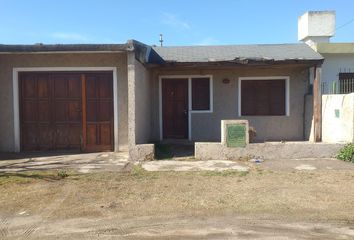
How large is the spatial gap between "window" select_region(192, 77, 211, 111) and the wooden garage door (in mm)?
3473

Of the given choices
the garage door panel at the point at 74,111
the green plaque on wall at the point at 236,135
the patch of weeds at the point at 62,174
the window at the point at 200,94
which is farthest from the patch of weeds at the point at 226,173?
the window at the point at 200,94

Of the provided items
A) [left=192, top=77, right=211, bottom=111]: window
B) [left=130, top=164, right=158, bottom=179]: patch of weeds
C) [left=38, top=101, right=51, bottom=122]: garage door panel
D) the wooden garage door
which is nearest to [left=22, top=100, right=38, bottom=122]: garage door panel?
the wooden garage door

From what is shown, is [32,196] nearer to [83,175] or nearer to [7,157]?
[83,175]

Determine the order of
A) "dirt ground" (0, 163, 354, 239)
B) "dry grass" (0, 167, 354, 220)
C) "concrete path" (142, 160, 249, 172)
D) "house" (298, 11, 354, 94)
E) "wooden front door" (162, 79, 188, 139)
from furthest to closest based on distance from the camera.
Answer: "house" (298, 11, 354, 94), "wooden front door" (162, 79, 188, 139), "concrete path" (142, 160, 249, 172), "dry grass" (0, 167, 354, 220), "dirt ground" (0, 163, 354, 239)

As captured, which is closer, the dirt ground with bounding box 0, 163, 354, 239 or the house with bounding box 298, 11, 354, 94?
the dirt ground with bounding box 0, 163, 354, 239

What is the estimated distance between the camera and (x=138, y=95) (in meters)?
9.93

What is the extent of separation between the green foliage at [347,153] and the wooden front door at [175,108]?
5.27 m

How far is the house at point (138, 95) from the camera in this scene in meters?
10.1

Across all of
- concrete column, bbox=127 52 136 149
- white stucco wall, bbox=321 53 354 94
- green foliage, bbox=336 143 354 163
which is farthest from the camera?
white stucco wall, bbox=321 53 354 94

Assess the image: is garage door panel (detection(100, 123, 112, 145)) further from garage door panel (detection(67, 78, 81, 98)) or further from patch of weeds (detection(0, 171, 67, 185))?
patch of weeds (detection(0, 171, 67, 185))

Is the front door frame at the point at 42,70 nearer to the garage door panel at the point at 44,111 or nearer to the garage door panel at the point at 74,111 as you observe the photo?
the garage door panel at the point at 44,111

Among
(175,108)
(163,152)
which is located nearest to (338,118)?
(163,152)

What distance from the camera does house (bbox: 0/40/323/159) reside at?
10.1 meters

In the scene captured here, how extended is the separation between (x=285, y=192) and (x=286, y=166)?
2.31 metres
